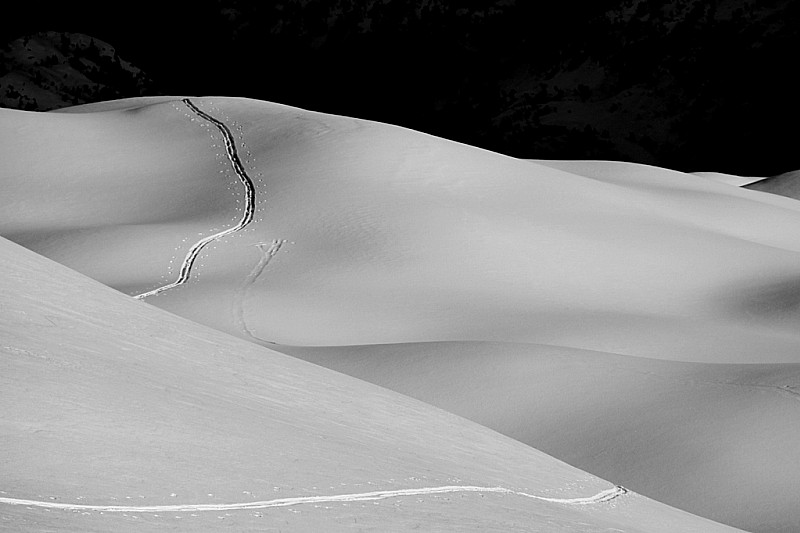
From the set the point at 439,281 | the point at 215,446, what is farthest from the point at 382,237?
the point at 215,446

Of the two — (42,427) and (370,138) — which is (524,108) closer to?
(370,138)

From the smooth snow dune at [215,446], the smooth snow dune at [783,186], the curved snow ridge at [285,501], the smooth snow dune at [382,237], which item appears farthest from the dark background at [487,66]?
the curved snow ridge at [285,501]

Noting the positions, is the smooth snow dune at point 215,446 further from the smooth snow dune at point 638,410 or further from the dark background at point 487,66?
the dark background at point 487,66

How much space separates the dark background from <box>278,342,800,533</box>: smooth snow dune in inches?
722

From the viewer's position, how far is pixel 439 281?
273 inches

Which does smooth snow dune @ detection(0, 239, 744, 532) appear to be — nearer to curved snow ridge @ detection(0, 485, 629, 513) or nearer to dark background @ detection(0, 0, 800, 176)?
curved snow ridge @ detection(0, 485, 629, 513)

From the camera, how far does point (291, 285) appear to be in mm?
6781

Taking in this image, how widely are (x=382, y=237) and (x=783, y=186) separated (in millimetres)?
8964

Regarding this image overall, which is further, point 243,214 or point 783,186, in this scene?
point 783,186

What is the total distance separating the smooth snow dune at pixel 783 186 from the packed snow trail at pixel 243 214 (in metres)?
7.90

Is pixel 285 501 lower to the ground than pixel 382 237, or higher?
higher

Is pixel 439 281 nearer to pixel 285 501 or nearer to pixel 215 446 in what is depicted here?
pixel 215 446

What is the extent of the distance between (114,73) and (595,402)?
859 inches

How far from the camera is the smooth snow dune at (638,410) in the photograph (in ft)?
11.8
